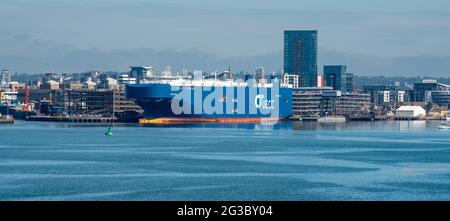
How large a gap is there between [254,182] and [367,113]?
327 feet

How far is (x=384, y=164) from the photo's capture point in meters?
29.4

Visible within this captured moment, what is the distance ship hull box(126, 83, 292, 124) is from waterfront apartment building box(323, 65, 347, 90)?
55.6 meters

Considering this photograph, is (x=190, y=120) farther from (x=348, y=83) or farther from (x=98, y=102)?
(x=348, y=83)

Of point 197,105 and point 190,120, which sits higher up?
point 197,105

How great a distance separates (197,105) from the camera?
3282 inches

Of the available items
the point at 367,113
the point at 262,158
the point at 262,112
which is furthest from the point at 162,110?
the point at 262,158

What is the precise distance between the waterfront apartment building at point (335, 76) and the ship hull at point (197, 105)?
55.6 m

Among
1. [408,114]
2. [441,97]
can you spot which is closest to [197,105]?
[408,114]

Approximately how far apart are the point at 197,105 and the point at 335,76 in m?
67.7

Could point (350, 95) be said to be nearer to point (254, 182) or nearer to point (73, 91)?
point (73, 91)

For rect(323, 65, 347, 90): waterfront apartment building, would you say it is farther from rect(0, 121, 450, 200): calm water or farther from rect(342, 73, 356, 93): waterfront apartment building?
rect(0, 121, 450, 200): calm water
